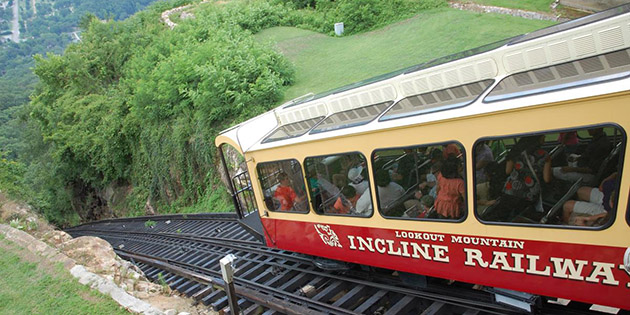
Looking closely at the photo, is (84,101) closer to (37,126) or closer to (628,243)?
(37,126)

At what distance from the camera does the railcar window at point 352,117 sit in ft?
18.5

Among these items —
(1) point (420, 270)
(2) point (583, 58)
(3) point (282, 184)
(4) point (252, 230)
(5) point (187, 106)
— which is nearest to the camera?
(2) point (583, 58)

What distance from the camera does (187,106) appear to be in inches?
Answer: 749

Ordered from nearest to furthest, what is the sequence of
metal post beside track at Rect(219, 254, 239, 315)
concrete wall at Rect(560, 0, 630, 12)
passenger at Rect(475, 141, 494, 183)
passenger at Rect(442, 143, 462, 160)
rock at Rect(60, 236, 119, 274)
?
passenger at Rect(475, 141, 494, 183)
passenger at Rect(442, 143, 462, 160)
metal post beside track at Rect(219, 254, 239, 315)
rock at Rect(60, 236, 119, 274)
concrete wall at Rect(560, 0, 630, 12)

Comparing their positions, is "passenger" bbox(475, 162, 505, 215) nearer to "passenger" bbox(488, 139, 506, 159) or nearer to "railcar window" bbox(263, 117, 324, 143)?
"passenger" bbox(488, 139, 506, 159)

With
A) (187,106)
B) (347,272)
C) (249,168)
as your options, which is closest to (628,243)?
(347,272)

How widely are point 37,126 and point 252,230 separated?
37896 mm

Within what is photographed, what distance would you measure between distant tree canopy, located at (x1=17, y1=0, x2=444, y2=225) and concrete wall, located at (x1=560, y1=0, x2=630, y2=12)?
9215mm

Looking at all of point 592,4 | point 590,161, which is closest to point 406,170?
point 590,161

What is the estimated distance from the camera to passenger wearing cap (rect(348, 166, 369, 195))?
220 inches

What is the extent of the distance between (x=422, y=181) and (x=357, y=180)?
1023 millimetres

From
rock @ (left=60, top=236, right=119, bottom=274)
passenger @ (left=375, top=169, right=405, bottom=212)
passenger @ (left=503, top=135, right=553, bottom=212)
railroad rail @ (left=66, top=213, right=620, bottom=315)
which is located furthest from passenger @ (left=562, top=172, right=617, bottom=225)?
rock @ (left=60, top=236, right=119, bottom=274)

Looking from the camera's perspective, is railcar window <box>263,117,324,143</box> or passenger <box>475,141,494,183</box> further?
railcar window <box>263,117,324,143</box>

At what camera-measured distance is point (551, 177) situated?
13.0ft
